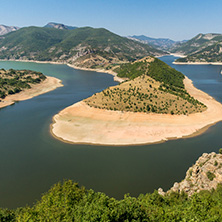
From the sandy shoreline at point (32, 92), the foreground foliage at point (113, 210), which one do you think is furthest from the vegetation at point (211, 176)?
the sandy shoreline at point (32, 92)

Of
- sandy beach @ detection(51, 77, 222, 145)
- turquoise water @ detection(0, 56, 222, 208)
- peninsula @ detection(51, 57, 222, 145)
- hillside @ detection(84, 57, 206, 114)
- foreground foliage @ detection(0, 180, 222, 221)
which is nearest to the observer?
foreground foliage @ detection(0, 180, 222, 221)

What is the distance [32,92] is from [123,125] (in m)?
105

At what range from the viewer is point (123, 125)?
82.2 meters

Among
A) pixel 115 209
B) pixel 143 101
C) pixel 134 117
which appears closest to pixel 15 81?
pixel 143 101

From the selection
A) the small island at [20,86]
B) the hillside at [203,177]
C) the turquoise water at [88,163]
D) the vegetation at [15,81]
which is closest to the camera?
the hillside at [203,177]

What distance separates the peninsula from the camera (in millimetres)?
72688

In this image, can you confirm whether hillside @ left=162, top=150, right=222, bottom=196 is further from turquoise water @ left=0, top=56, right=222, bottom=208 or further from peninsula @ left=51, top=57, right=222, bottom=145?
peninsula @ left=51, top=57, right=222, bottom=145

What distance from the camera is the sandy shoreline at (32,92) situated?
12621 centimetres

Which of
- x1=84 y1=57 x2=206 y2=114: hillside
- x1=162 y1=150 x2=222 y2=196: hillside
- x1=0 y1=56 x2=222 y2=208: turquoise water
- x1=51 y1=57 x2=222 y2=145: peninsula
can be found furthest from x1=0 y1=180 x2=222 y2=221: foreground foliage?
x1=84 y1=57 x2=206 y2=114: hillside

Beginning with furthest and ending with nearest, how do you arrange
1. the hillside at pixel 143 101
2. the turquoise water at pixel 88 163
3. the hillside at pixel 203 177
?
the hillside at pixel 143 101 < the turquoise water at pixel 88 163 < the hillside at pixel 203 177

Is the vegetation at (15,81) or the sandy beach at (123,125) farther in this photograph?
the vegetation at (15,81)

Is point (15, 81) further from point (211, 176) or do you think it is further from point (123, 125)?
point (211, 176)

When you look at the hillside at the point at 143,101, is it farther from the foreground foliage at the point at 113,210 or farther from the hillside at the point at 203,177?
the foreground foliage at the point at 113,210

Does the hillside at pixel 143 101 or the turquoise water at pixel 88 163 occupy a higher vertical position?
the hillside at pixel 143 101
